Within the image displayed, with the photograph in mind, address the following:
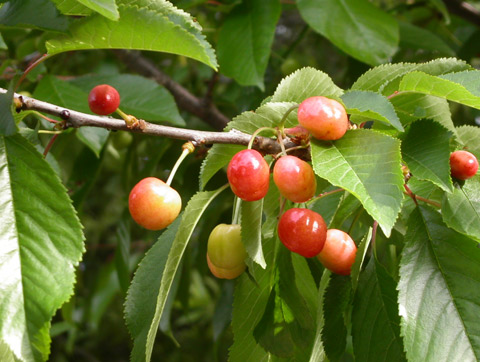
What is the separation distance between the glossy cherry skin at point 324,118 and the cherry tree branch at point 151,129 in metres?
0.10

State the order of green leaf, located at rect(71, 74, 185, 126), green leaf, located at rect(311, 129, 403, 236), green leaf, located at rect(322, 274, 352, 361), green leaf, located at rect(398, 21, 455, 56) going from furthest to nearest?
green leaf, located at rect(398, 21, 455, 56), green leaf, located at rect(71, 74, 185, 126), green leaf, located at rect(322, 274, 352, 361), green leaf, located at rect(311, 129, 403, 236)

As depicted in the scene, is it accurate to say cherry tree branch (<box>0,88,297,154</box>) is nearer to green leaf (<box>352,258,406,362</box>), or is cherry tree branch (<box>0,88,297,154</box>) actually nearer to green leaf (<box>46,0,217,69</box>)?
green leaf (<box>46,0,217,69</box>)

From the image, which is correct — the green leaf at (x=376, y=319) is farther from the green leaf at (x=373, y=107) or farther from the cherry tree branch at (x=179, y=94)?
the cherry tree branch at (x=179, y=94)

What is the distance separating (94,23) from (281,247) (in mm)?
438

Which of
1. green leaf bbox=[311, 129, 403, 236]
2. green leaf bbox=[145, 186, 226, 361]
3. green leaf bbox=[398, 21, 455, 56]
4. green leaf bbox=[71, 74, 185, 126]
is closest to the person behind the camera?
green leaf bbox=[311, 129, 403, 236]

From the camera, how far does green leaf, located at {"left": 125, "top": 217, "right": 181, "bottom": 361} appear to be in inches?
34.4

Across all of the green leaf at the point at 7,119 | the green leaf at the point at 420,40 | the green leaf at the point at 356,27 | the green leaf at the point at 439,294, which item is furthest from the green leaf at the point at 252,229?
the green leaf at the point at 420,40

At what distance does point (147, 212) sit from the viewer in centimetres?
77

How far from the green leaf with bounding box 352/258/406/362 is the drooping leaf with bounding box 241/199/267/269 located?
0.59 ft

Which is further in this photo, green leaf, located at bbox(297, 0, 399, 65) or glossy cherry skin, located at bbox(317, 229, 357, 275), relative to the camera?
green leaf, located at bbox(297, 0, 399, 65)

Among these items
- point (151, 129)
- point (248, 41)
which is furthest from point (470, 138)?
point (248, 41)

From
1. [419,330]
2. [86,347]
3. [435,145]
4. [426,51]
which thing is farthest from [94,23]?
[86,347]

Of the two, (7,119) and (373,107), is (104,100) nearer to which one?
(7,119)

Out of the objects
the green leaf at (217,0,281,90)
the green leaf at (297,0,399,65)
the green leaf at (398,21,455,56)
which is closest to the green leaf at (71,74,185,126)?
the green leaf at (217,0,281,90)
